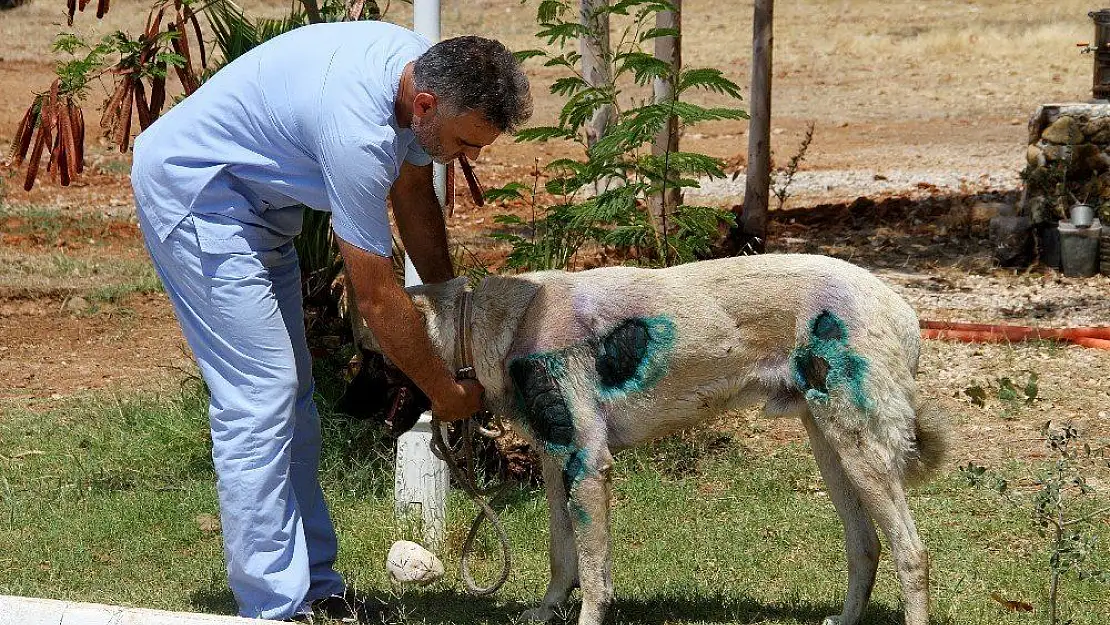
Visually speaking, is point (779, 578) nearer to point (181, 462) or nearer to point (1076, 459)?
point (1076, 459)

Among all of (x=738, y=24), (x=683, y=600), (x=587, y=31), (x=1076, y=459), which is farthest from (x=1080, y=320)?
(x=738, y=24)

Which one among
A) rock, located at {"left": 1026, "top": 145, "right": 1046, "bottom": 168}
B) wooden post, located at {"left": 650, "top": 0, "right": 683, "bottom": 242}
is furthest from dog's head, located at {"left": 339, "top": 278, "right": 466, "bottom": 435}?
rock, located at {"left": 1026, "top": 145, "right": 1046, "bottom": 168}

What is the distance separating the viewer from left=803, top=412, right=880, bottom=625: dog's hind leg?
4.61 metres

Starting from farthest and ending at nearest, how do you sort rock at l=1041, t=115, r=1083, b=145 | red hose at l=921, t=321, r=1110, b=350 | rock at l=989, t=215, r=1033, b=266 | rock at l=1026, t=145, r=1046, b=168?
rock at l=1026, t=145, r=1046, b=168, rock at l=1041, t=115, r=1083, b=145, rock at l=989, t=215, r=1033, b=266, red hose at l=921, t=321, r=1110, b=350

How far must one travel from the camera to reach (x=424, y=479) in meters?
5.71

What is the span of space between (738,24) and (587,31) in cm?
2554

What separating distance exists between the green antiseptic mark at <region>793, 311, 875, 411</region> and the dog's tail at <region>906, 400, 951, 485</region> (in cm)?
26

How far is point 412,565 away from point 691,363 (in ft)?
5.01

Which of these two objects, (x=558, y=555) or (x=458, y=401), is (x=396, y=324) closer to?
(x=458, y=401)

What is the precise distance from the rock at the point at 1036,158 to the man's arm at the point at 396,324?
27.5 feet

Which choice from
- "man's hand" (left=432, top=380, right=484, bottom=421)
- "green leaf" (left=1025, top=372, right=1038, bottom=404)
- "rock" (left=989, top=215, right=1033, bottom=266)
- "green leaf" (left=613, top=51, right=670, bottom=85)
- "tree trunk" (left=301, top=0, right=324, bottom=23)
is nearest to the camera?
"man's hand" (left=432, top=380, right=484, bottom=421)

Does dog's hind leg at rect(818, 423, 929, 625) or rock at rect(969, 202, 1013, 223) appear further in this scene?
rock at rect(969, 202, 1013, 223)

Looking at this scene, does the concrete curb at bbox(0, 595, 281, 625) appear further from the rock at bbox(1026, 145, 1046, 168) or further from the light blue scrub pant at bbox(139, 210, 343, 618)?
the rock at bbox(1026, 145, 1046, 168)

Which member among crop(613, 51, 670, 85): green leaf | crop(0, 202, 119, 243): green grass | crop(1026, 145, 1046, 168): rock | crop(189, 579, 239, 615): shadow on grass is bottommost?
crop(0, 202, 119, 243): green grass
